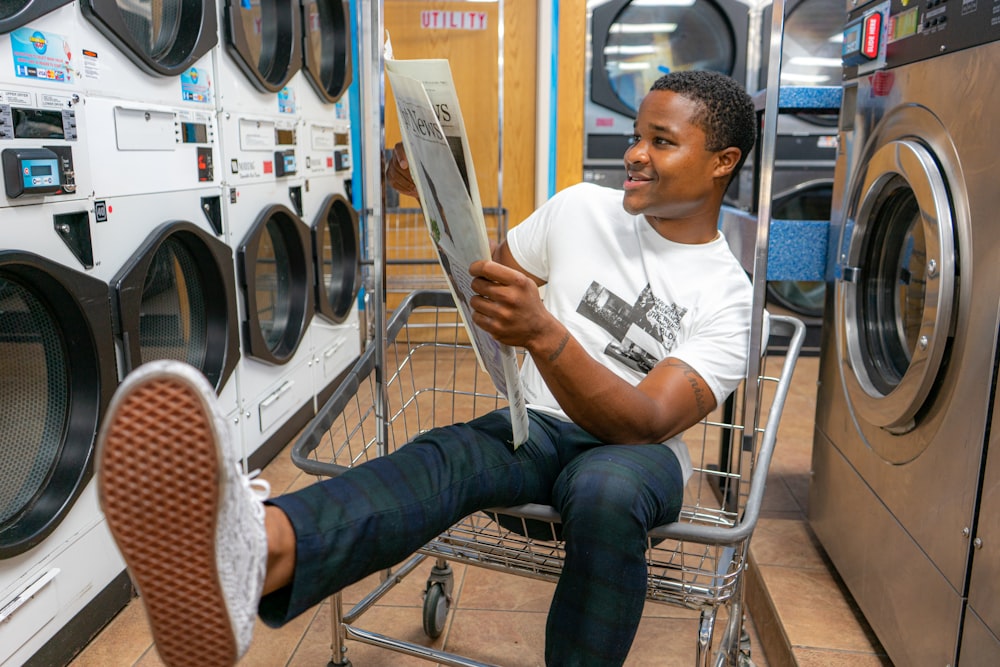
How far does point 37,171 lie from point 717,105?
119 centimetres

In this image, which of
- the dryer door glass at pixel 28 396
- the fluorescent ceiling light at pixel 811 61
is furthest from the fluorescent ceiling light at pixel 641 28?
the dryer door glass at pixel 28 396

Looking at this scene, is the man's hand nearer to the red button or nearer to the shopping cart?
the shopping cart

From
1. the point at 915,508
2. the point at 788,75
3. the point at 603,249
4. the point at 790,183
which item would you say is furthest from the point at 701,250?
the point at 788,75

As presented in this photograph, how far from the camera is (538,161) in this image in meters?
3.87

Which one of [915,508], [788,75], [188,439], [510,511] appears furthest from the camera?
[788,75]

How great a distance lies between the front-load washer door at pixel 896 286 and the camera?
1.29m

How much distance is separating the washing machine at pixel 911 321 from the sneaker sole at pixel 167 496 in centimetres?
108

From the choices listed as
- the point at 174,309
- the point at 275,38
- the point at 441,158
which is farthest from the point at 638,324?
the point at 275,38

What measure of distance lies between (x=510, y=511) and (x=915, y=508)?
0.78m

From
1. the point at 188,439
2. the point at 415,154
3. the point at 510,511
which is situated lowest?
the point at 510,511

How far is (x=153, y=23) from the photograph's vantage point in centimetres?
191

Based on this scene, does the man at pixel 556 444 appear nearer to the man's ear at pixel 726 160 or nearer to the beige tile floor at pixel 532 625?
the man's ear at pixel 726 160

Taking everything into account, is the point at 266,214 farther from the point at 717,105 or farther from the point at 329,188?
the point at 717,105

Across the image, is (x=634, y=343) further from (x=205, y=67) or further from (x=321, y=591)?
(x=205, y=67)
